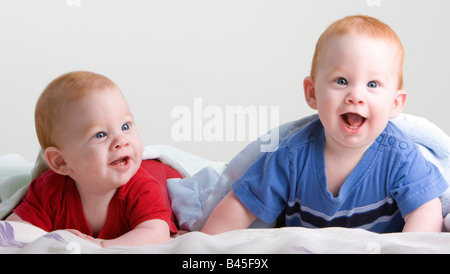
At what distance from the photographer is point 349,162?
4.23ft

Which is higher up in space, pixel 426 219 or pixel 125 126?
pixel 125 126

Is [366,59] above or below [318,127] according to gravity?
above

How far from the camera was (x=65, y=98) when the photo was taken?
1.26 m

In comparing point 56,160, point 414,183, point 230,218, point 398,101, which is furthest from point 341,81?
point 56,160

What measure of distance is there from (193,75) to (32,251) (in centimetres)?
176

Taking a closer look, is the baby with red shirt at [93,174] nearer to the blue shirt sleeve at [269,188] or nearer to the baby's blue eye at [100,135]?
the baby's blue eye at [100,135]

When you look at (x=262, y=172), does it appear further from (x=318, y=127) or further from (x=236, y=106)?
(x=236, y=106)

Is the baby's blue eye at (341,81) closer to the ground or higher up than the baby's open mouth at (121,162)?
higher up

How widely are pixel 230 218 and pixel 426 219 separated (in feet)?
1.36
